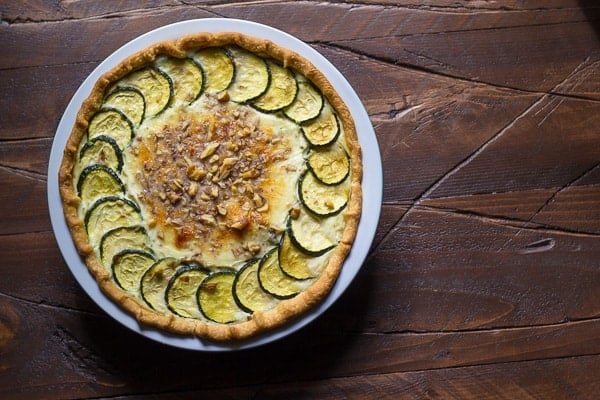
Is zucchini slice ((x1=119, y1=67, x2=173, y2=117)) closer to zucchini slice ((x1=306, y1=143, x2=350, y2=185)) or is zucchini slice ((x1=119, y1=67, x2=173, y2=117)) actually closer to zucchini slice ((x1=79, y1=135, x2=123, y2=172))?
zucchini slice ((x1=79, y1=135, x2=123, y2=172))

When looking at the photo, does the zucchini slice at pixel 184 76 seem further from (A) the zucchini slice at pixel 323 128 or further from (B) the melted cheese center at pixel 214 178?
(A) the zucchini slice at pixel 323 128

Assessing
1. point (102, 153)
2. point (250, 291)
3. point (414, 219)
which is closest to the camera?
point (250, 291)

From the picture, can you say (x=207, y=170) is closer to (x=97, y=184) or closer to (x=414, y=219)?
(x=97, y=184)

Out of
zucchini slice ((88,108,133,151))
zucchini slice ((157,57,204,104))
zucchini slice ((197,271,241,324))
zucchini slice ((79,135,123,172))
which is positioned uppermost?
zucchini slice ((157,57,204,104))

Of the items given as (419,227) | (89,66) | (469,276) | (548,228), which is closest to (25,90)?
(89,66)

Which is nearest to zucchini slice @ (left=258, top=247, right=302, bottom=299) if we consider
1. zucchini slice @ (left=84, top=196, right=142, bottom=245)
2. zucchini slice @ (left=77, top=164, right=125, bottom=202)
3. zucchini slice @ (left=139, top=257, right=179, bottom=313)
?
zucchini slice @ (left=139, top=257, right=179, bottom=313)

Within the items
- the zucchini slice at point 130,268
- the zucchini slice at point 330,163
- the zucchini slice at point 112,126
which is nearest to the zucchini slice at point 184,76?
the zucchini slice at point 112,126

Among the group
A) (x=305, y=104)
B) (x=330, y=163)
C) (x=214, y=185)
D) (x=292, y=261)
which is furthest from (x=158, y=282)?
(x=305, y=104)
